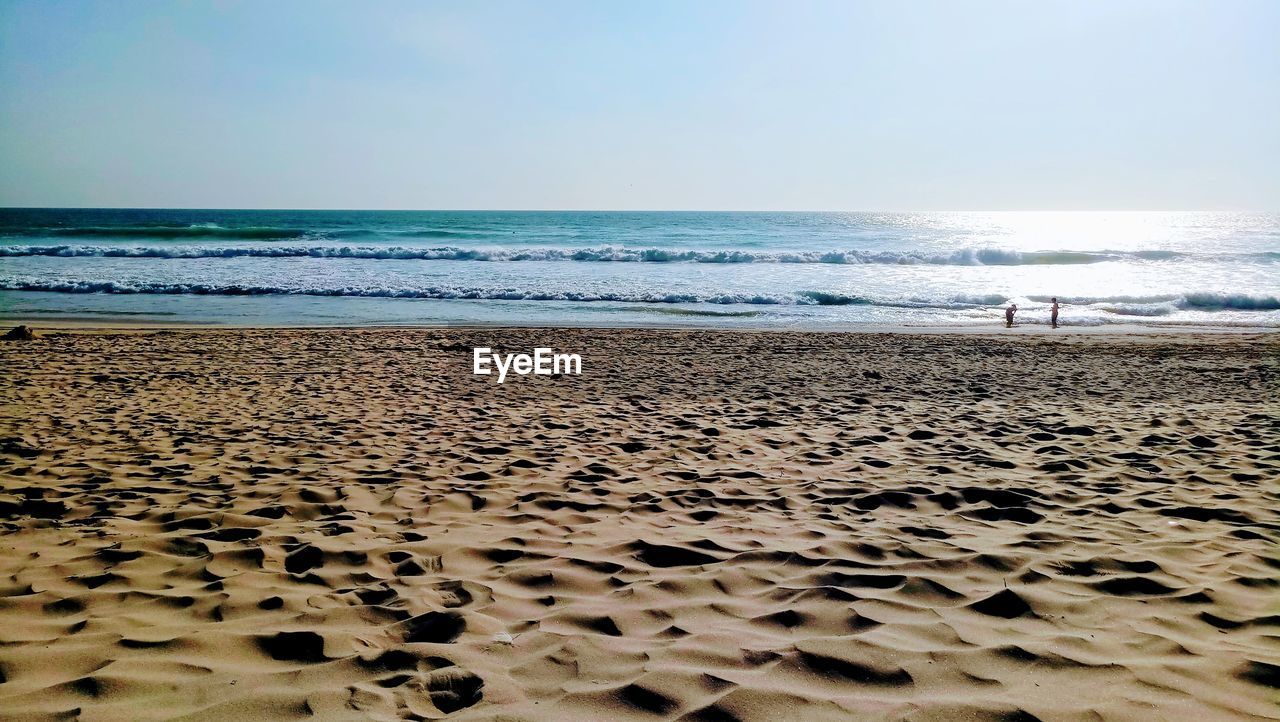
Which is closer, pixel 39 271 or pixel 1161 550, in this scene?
pixel 1161 550

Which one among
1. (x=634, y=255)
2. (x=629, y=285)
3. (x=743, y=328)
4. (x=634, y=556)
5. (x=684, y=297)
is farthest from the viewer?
(x=634, y=255)

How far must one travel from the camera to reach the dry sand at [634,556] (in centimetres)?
225

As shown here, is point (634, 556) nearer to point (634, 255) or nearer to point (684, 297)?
point (684, 297)

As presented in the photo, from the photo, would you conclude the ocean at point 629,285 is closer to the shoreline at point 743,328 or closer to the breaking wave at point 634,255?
the breaking wave at point 634,255

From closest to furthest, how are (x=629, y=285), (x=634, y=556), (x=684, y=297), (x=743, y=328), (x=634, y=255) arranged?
(x=634, y=556) → (x=743, y=328) → (x=684, y=297) → (x=629, y=285) → (x=634, y=255)

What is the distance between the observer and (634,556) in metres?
3.44

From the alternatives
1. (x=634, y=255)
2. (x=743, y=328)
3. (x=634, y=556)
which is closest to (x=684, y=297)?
(x=743, y=328)

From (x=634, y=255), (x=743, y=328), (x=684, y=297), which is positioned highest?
(x=634, y=255)

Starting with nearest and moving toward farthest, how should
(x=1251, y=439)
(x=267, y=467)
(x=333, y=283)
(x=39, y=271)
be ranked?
(x=267, y=467), (x=1251, y=439), (x=333, y=283), (x=39, y=271)

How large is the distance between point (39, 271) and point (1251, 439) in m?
33.4

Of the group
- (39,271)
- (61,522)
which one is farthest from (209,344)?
(39,271)

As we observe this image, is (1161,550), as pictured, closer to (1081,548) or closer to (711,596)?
(1081,548)

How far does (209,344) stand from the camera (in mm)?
11336

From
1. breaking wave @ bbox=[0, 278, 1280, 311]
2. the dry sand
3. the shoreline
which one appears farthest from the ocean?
the dry sand
